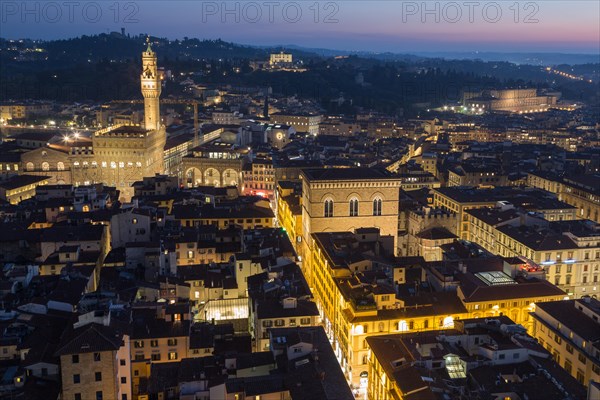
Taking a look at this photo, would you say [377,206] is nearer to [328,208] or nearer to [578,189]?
[328,208]

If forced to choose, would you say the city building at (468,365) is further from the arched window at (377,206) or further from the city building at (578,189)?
the city building at (578,189)

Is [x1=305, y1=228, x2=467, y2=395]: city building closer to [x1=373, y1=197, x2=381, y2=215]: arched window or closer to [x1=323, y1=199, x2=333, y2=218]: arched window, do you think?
[x1=323, y1=199, x2=333, y2=218]: arched window

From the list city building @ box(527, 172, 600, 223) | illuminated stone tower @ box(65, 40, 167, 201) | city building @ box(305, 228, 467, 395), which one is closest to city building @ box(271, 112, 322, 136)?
illuminated stone tower @ box(65, 40, 167, 201)

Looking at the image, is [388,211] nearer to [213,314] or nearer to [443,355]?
[213,314]

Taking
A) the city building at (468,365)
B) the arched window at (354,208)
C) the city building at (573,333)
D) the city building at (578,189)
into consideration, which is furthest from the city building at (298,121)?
the city building at (468,365)

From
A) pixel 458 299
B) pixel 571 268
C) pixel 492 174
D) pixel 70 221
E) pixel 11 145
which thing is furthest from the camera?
pixel 11 145

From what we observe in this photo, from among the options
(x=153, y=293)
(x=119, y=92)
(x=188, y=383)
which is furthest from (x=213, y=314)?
(x=119, y=92)

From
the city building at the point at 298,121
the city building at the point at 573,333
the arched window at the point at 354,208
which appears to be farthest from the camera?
the city building at the point at 298,121

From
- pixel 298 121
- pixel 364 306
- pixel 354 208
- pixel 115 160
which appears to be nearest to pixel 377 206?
pixel 354 208
